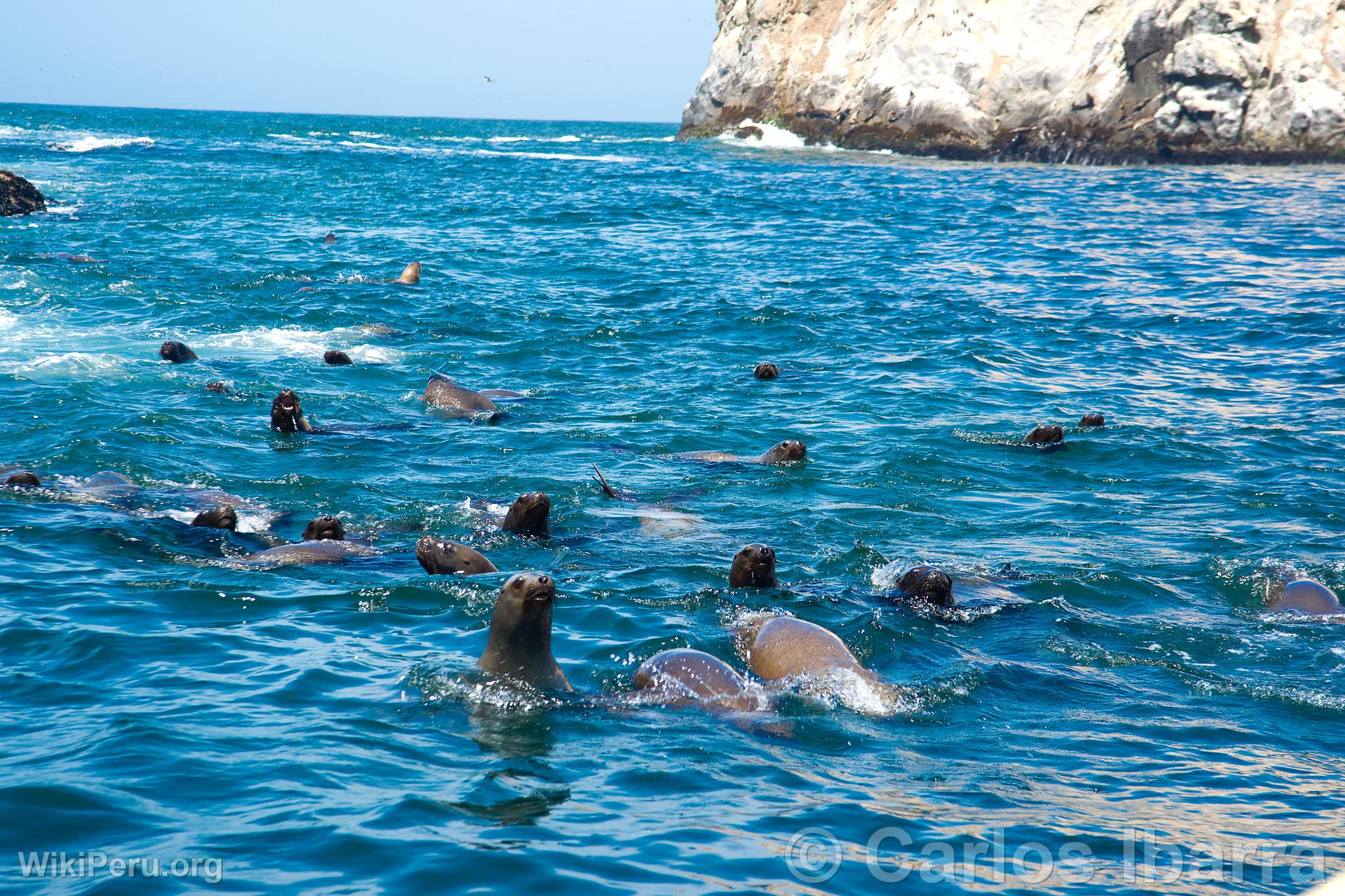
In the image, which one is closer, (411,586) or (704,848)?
(704,848)

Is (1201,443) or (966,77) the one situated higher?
(966,77)

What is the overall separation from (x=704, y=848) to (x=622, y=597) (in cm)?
334

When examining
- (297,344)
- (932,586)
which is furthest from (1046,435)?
(297,344)

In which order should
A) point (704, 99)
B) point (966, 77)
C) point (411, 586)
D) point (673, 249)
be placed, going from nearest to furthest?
point (411, 586)
point (673, 249)
point (966, 77)
point (704, 99)

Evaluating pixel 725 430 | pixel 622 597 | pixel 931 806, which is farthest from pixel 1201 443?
pixel 931 806

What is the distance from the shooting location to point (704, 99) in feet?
273

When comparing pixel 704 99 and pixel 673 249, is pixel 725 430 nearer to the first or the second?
pixel 673 249

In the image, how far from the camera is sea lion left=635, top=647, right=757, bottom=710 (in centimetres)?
616

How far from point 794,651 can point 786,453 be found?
480cm

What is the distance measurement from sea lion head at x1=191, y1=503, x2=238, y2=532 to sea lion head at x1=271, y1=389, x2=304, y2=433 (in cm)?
302

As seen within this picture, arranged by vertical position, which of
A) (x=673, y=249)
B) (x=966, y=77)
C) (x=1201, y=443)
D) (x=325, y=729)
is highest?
(x=966, y=77)

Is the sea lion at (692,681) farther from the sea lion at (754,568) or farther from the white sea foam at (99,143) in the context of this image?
the white sea foam at (99,143)

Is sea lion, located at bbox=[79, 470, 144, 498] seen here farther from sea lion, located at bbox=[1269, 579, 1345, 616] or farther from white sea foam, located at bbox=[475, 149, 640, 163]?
white sea foam, located at bbox=[475, 149, 640, 163]

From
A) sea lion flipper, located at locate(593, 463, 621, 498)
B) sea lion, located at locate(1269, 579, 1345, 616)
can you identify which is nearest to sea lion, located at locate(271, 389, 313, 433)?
sea lion flipper, located at locate(593, 463, 621, 498)
